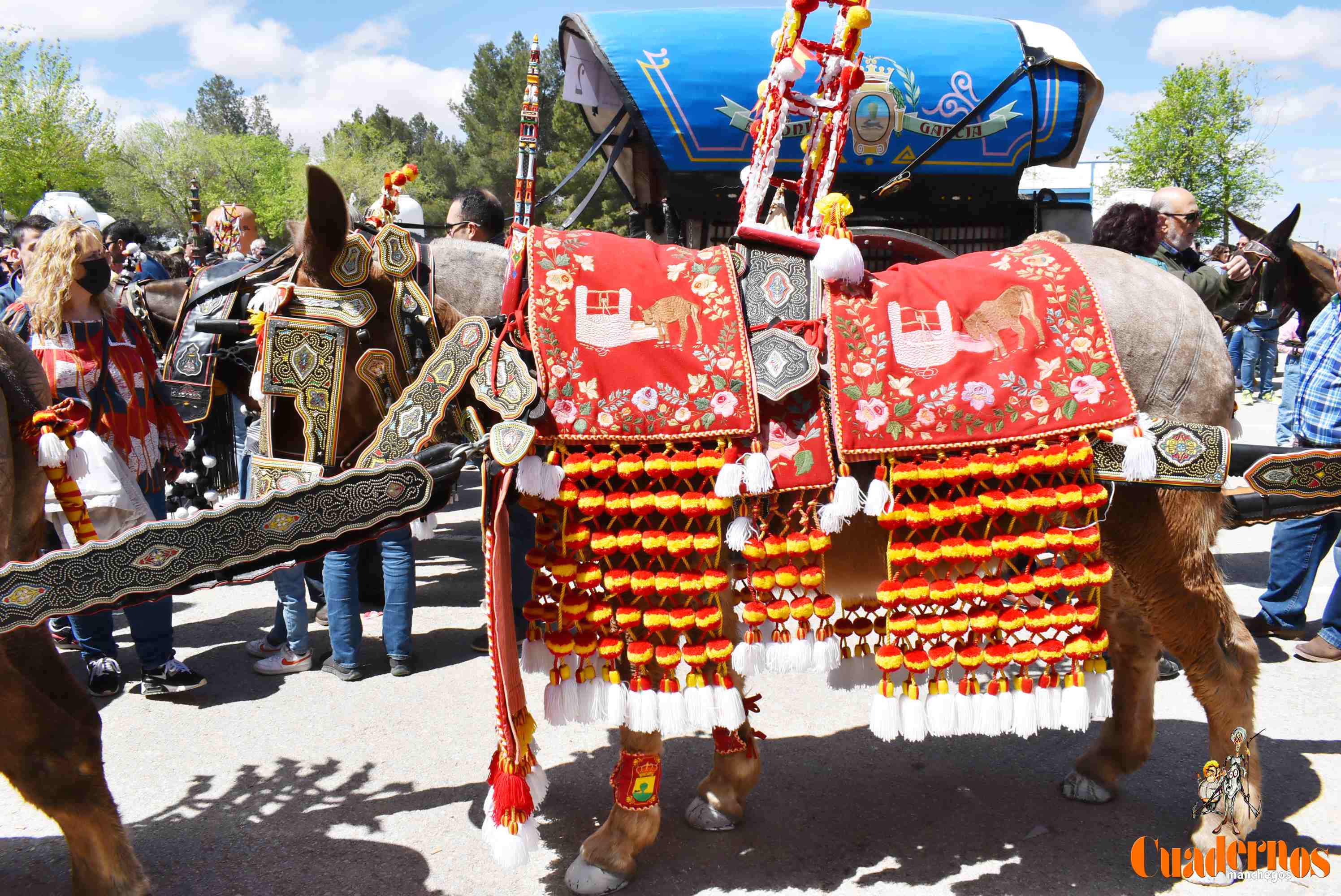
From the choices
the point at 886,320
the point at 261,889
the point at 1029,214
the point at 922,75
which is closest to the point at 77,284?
the point at 261,889

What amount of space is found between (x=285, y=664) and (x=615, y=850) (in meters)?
2.80

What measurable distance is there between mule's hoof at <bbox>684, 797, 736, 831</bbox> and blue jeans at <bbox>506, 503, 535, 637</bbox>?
1.44 m

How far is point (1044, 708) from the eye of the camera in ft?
8.45

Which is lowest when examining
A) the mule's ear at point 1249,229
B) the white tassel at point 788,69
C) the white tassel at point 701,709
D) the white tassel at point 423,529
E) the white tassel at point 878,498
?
the white tassel at point 701,709

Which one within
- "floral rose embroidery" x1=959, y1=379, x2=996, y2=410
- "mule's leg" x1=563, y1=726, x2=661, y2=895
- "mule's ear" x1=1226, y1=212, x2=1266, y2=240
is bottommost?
"mule's leg" x1=563, y1=726, x2=661, y2=895

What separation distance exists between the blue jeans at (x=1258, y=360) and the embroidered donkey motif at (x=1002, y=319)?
532 inches

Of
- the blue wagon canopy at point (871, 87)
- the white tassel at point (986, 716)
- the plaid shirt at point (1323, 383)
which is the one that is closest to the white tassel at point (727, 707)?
the white tassel at point (986, 716)

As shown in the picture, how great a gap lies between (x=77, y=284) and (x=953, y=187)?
5005mm

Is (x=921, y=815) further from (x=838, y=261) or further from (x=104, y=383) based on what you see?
(x=104, y=383)

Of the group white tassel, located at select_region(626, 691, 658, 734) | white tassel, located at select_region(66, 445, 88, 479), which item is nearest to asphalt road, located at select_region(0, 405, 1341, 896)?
white tassel, located at select_region(626, 691, 658, 734)

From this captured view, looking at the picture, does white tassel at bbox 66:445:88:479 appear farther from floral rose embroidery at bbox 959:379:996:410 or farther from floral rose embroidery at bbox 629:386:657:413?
floral rose embroidery at bbox 959:379:996:410

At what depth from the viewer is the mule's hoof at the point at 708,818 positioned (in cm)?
314

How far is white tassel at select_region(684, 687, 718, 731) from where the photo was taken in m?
2.48

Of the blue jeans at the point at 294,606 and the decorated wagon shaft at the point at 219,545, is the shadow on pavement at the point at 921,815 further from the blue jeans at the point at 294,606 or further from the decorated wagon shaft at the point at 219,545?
the blue jeans at the point at 294,606
